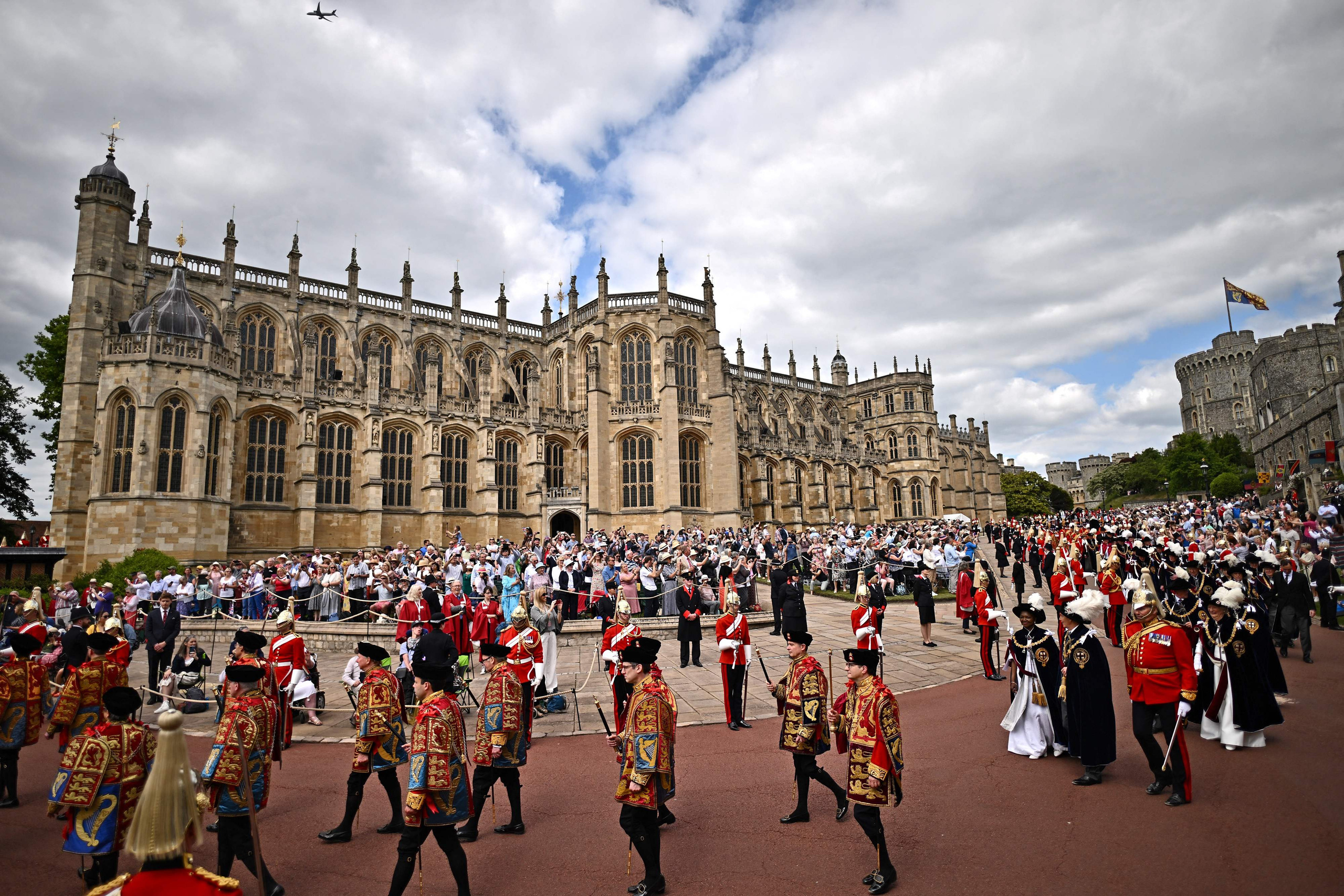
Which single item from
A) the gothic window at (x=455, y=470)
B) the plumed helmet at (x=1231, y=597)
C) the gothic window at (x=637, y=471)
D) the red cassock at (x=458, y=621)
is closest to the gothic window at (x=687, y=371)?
the gothic window at (x=637, y=471)

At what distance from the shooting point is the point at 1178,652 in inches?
245

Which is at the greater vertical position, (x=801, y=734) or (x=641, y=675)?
(x=641, y=675)

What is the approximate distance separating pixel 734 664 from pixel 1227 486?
63.7 m

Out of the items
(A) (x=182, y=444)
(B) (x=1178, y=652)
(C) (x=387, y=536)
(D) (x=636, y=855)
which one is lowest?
(D) (x=636, y=855)

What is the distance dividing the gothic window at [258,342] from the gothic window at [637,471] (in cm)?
1751

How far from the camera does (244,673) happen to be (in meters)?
5.28

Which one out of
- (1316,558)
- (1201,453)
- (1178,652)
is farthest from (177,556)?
(1201,453)

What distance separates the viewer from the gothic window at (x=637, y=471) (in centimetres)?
3556

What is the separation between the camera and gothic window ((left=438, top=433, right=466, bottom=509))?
3388cm

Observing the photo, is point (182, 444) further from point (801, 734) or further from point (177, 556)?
point (801, 734)

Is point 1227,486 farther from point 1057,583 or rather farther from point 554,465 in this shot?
point 1057,583

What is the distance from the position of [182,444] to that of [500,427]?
540 inches

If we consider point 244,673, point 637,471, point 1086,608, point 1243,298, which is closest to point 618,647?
point 244,673

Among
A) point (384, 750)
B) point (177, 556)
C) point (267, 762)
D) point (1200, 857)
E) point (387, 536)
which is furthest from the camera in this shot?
point (387, 536)
